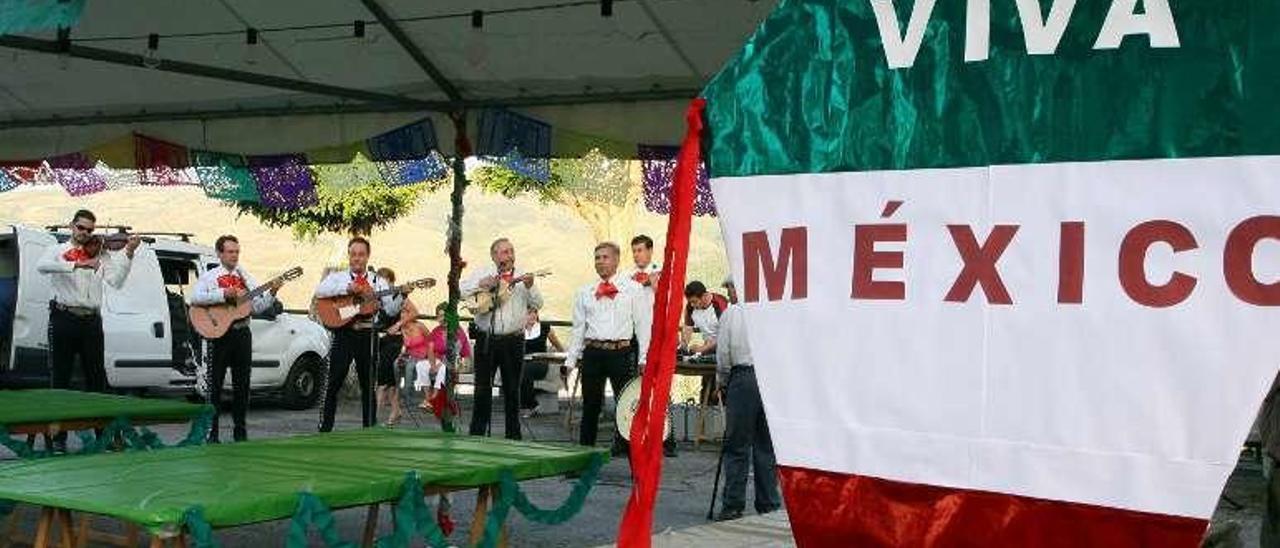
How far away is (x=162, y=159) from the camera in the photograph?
977 cm

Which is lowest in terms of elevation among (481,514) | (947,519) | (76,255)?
(481,514)

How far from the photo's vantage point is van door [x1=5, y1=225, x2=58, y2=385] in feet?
40.6

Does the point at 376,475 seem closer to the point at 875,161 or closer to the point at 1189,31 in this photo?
the point at 875,161

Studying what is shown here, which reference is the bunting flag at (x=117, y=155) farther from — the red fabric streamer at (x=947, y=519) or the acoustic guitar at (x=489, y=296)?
the red fabric streamer at (x=947, y=519)

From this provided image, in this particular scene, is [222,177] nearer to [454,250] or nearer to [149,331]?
[454,250]

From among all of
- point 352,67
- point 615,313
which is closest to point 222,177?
point 352,67

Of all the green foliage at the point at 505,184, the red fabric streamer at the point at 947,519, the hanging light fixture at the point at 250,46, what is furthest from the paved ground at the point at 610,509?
the green foliage at the point at 505,184

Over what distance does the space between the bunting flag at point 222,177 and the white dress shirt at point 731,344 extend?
409 centimetres

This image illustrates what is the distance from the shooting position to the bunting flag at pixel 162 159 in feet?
32.0

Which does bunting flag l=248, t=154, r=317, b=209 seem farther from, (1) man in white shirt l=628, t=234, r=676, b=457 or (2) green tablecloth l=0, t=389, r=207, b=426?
(2) green tablecloth l=0, t=389, r=207, b=426

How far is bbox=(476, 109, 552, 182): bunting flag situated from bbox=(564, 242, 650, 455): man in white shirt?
5.18 ft

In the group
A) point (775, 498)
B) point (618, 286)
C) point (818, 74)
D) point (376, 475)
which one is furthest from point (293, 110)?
point (818, 74)

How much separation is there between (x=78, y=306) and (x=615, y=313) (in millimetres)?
4042

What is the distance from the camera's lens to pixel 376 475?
4.74 m
